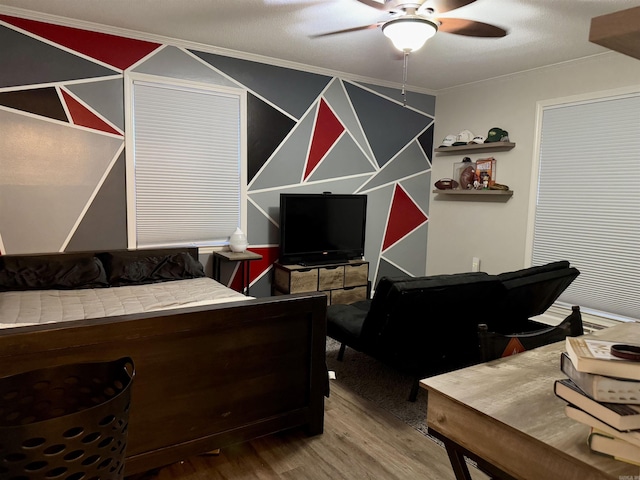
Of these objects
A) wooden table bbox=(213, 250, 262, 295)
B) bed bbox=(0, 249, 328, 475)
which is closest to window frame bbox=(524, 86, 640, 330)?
wooden table bbox=(213, 250, 262, 295)

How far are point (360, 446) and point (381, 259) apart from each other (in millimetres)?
3352

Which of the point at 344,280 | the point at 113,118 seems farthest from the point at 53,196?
the point at 344,280

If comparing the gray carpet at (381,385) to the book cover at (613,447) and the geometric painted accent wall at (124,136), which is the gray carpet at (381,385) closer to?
the geometric painted accent wall at (124,136)

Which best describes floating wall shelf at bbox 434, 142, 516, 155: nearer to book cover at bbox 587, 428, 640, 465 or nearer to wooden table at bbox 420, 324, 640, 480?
wooden table at bbox 420, 324, 640, 480

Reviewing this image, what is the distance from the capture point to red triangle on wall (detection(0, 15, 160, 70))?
3477 mm

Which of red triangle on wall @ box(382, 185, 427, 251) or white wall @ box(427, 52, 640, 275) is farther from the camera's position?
red triangle on wall @ box(382, 185, 427, 251)

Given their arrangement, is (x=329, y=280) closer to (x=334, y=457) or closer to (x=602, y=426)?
(x=334, y=457)

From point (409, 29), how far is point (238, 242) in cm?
250

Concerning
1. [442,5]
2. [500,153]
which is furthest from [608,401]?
[500,153]

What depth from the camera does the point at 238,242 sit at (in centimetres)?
433

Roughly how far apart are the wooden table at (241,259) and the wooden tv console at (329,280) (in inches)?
13.0

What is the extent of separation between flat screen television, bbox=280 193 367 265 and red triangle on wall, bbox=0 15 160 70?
1819mm

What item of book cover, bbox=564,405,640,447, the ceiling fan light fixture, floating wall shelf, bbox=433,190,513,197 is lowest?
book cover, bbox=564,405,640,447

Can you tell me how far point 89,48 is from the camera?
146 inches
